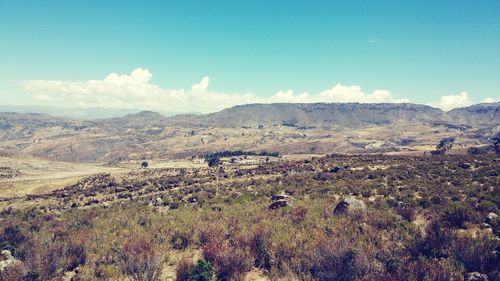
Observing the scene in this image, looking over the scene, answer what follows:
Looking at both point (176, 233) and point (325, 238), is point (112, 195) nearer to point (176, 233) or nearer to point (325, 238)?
point (176, 233)

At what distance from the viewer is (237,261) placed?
14.0 metres

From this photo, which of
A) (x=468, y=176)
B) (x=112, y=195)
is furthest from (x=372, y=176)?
(x=112, y=195)

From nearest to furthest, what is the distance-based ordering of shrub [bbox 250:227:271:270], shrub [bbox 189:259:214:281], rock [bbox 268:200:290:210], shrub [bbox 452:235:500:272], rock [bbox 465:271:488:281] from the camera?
rock [bbox 465:271:488:281]
shrub [bbox 189:259:214:281]
shrub [bbox 452:235:500:272]
shrub [bbox 250:227:271:270]
rock [bbox 268:200:290:210]

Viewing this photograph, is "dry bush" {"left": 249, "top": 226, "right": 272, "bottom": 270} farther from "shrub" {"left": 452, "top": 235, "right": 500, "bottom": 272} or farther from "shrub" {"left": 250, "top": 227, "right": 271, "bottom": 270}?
"shrub" {"left": 452, "top": 235, "right": 500, "bottom": 272}

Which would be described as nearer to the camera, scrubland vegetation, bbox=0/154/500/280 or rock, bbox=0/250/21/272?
scrubland vegetation, bbox=0/154/500/280

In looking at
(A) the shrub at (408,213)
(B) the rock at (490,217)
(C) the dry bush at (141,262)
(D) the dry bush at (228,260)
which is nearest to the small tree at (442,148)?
(B) the rock at (490,217)

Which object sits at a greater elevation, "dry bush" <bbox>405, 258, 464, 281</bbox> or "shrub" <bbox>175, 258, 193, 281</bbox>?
"dry bush" <bbox>405, 258, 464, 281</bbox>

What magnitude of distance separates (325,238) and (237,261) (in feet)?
15.6

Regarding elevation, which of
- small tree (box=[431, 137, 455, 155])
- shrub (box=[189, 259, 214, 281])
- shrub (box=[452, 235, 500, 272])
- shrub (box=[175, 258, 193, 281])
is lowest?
small tree (box=[431, 137, 455, 155])

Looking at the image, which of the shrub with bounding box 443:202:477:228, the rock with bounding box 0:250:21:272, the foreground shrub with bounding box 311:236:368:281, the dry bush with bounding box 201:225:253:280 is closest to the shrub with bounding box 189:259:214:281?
the dry bush with bounding box 201:225:253:280

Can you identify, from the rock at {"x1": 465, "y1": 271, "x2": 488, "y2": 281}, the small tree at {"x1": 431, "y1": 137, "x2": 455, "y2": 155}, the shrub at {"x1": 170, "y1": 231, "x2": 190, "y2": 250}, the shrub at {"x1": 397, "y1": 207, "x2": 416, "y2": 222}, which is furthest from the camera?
the small tree at {"x1": 431, "y1": 137, "x2": 455, "y2": 155}

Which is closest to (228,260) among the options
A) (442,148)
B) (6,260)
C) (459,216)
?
(6,260)

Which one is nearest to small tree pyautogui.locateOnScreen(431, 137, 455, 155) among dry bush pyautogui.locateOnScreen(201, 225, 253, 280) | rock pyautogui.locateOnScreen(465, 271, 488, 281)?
rock pyautogui.locateOnScreen(465, 271, 488, 281)

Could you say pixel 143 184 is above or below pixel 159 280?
below
